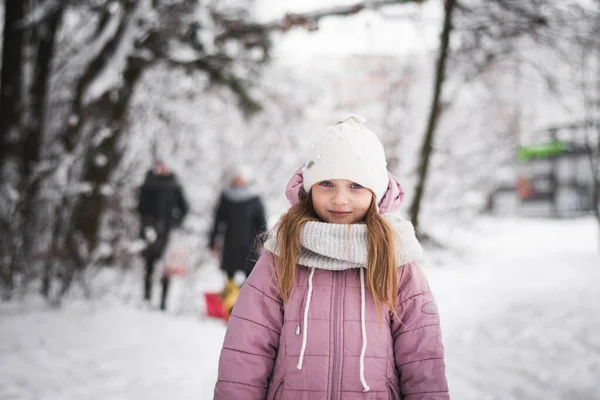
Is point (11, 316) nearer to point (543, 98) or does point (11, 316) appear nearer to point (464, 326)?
→ point (464, 326)

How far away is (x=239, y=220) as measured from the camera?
17.7 ft

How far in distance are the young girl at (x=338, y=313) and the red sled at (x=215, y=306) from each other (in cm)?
394

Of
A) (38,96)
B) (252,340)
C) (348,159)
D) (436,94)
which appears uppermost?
(436,94)

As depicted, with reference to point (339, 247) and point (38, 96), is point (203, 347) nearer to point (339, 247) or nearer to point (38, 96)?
point (339, 247)

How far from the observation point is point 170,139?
30.3 feet

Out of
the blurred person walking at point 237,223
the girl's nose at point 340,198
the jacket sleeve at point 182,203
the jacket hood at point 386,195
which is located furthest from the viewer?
the jacket sleeve at point 182,203

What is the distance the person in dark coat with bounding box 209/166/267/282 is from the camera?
541 cm

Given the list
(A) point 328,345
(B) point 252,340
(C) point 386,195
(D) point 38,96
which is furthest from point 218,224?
(A) point 328,345

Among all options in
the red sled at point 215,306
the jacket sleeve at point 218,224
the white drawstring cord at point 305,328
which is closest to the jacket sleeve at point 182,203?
the jacket sleeve at point 218,224

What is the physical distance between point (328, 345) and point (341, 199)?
0.55 meters

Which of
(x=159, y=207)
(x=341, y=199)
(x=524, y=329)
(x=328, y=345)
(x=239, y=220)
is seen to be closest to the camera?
(x=328, y=345)

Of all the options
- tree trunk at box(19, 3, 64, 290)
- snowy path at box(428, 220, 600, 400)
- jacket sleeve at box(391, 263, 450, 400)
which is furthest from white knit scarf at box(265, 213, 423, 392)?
tree trunk at box(19, 3, 64, 290)

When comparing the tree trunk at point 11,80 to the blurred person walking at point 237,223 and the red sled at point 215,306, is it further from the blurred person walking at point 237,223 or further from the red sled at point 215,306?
the red sled at point 215,306

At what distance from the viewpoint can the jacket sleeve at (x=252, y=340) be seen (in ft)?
5.35
